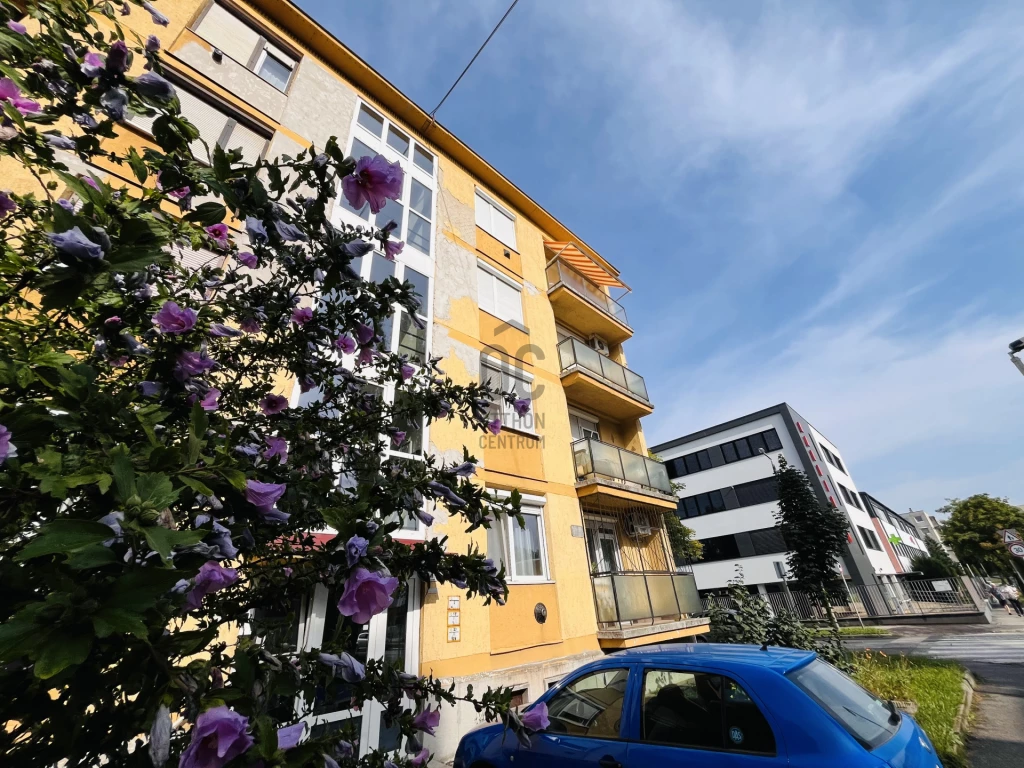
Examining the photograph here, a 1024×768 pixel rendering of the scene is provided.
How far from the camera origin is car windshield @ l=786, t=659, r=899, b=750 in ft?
8.21

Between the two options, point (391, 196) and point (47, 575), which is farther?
point (391, 196)

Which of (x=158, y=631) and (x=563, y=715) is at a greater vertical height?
(x=158, y=631)

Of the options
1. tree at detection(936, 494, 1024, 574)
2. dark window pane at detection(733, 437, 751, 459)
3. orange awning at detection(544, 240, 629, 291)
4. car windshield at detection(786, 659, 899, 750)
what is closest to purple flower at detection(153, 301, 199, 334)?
car windshield at detection(786, 659, 899, 750)

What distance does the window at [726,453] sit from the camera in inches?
1097

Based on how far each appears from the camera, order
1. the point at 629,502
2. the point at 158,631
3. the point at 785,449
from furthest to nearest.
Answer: the point at 785,449, the point at 629,502, the point at 158,631

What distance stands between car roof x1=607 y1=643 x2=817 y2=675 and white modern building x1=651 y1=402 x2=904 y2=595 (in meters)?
24.8

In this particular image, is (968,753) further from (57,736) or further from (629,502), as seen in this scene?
(57,736)

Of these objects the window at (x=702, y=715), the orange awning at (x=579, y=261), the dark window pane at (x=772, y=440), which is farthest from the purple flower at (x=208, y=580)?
the dark window pane at (x=772, y=440)

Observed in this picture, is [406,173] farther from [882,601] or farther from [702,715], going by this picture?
[882,601]

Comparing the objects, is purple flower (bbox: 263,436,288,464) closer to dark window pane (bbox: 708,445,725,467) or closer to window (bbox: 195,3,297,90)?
window (bbox: 195,3,297,90)

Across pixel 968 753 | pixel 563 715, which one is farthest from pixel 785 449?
pixel 563 715

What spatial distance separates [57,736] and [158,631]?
235 millimetres

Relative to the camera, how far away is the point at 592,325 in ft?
Answer: 43.7

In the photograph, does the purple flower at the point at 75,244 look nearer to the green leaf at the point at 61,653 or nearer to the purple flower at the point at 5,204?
the green leaf at the point at 61,653
